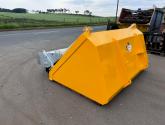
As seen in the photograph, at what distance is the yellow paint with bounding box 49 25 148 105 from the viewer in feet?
12.9

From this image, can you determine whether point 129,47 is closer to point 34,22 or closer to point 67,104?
point 67,104

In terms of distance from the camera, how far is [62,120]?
3361 millimetres

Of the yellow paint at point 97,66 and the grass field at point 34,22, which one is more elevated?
the yellow paint at point 97,66

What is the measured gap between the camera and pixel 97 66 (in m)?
3.92

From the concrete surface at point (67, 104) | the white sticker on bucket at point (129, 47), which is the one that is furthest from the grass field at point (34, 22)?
the white sticker on bucket at point (129, 47)

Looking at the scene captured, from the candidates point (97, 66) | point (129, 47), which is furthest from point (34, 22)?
point (97, 66)

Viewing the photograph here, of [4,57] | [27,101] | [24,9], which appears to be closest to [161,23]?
[4,57]

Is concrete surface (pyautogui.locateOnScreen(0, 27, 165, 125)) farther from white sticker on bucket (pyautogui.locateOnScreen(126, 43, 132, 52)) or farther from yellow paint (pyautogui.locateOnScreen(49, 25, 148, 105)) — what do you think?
white sticker on bucket (pyautogui.locateOnScreen(126, 43, 132, 52))

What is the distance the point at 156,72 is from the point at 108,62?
2.67 m

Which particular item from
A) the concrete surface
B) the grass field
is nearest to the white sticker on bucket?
the concrete surface

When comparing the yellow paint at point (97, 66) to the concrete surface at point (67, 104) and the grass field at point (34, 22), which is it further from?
the grass field at point (34, 22)

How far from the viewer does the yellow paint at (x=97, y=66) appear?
3.92 meters

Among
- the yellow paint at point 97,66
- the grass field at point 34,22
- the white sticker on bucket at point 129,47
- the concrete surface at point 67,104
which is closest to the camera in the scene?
the concrete surface at point 67,104

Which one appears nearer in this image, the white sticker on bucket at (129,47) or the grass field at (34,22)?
the white sticker on bucket at (129,47)
